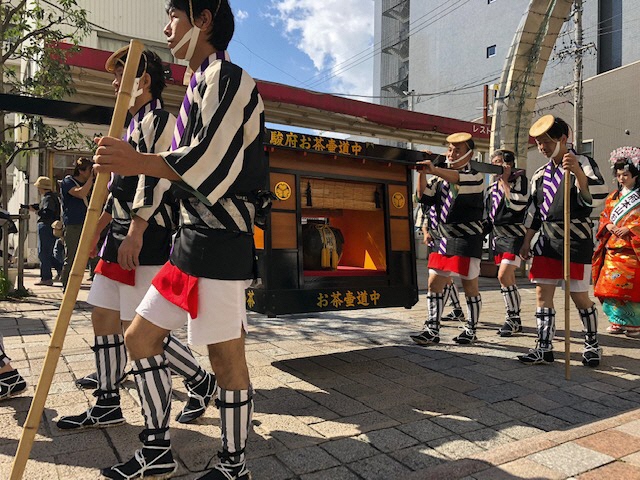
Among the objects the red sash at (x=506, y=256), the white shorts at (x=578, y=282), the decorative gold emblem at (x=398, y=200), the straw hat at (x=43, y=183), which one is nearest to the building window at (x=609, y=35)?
the red sash at (x=506, y=256)

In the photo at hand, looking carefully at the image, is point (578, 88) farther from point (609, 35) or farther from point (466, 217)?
point (466, 217)

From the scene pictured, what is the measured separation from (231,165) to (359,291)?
8.08 ft

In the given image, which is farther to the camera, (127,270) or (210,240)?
(127,270)

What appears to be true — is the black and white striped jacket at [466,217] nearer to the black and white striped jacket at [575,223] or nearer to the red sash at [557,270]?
the black and white striped jacket at [575,223]

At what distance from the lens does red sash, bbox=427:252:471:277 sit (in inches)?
202

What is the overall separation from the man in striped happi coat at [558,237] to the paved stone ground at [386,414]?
30 cm

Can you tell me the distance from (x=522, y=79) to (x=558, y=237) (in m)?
9.21

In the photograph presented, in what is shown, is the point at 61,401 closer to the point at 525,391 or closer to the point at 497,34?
the point at 525,391

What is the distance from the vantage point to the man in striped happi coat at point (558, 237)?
4.29 metres

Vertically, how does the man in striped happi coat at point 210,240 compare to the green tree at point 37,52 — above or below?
below

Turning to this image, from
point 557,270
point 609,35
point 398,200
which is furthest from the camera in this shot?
point 609,35

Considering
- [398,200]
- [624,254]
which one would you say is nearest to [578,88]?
[624,254]

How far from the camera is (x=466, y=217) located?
518 centimetres

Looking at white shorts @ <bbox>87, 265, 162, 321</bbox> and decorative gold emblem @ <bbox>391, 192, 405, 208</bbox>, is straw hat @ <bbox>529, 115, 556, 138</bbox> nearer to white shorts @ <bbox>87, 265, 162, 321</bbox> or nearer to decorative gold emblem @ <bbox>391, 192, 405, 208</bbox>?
decorative gold emblem @ <bbox>391, 192, 405, 208</bbox>
